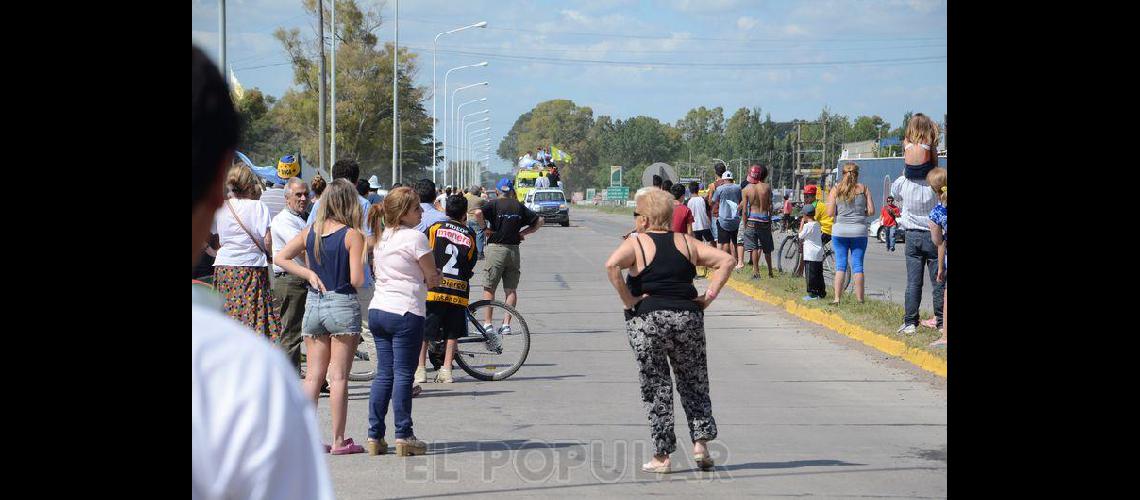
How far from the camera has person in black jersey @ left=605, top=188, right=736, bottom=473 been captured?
6750 mm

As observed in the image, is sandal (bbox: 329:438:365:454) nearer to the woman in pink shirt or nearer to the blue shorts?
the woman in pink shirt

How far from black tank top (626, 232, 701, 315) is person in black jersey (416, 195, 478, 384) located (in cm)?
289

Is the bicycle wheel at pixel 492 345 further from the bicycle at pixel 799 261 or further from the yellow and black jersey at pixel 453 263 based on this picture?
the bicycle at pixel 799 261

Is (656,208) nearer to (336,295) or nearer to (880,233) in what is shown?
(336,295)

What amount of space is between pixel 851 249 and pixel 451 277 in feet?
21.3

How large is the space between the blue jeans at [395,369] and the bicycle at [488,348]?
2873 mm

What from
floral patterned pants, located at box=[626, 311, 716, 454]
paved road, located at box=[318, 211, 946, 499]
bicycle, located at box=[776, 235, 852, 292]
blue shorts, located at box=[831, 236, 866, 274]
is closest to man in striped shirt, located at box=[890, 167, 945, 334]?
paved road, located at box=[318, 211, 946, 499]

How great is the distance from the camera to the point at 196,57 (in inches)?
55.9
